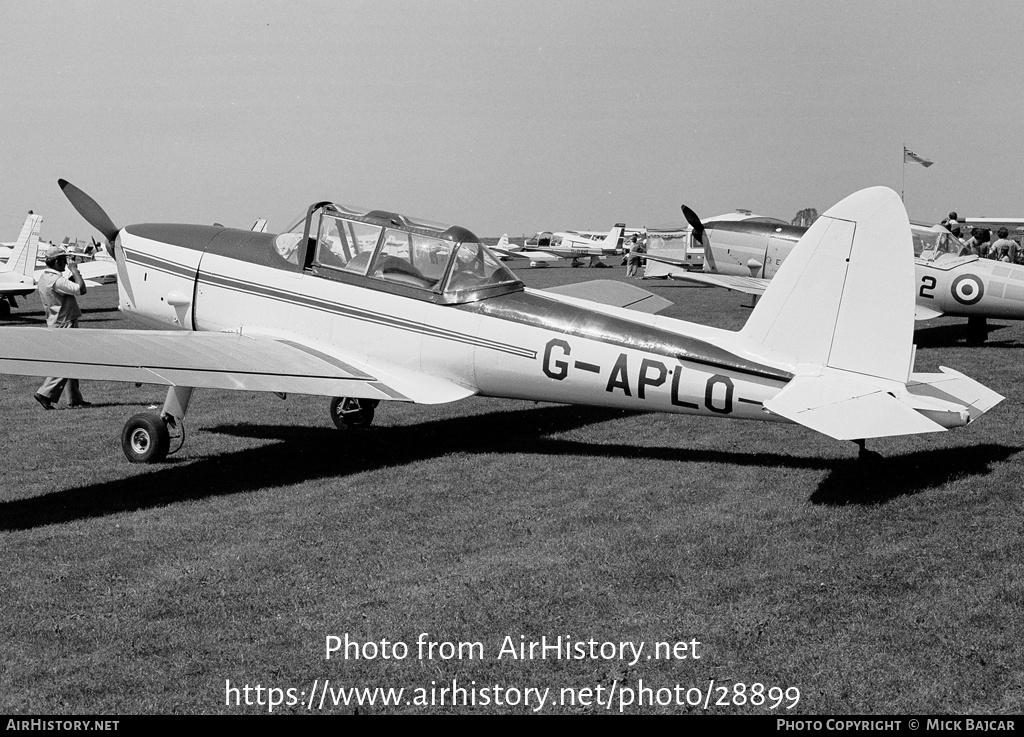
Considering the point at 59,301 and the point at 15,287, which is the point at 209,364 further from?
the point at 15,287

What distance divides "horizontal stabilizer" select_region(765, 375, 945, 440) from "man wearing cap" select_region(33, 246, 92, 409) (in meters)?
8.29

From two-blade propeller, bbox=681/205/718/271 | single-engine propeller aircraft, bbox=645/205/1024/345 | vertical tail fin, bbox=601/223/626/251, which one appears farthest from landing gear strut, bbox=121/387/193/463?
vertical tail fin, bbox=601/223/626/251

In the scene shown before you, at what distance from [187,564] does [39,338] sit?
276cm

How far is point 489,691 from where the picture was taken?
153 inches

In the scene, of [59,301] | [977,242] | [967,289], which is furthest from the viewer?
[977,242]

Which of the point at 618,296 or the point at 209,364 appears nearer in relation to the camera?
the point at 209,364

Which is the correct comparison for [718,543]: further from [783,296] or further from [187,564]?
[187,564]

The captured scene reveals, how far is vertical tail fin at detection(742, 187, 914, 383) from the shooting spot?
20.4 ft

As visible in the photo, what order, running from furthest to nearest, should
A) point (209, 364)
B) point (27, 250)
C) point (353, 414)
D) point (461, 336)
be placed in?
point (27, 250)
point (353, 414)
point (461, 336)
point (209, 364)

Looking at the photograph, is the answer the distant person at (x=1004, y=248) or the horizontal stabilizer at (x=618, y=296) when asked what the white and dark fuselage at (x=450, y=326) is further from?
the distant person at (x=1004, y=248)

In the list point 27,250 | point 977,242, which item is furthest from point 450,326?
point 27,250

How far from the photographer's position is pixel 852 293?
20.9 ft

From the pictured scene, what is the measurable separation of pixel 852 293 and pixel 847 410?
990mm
